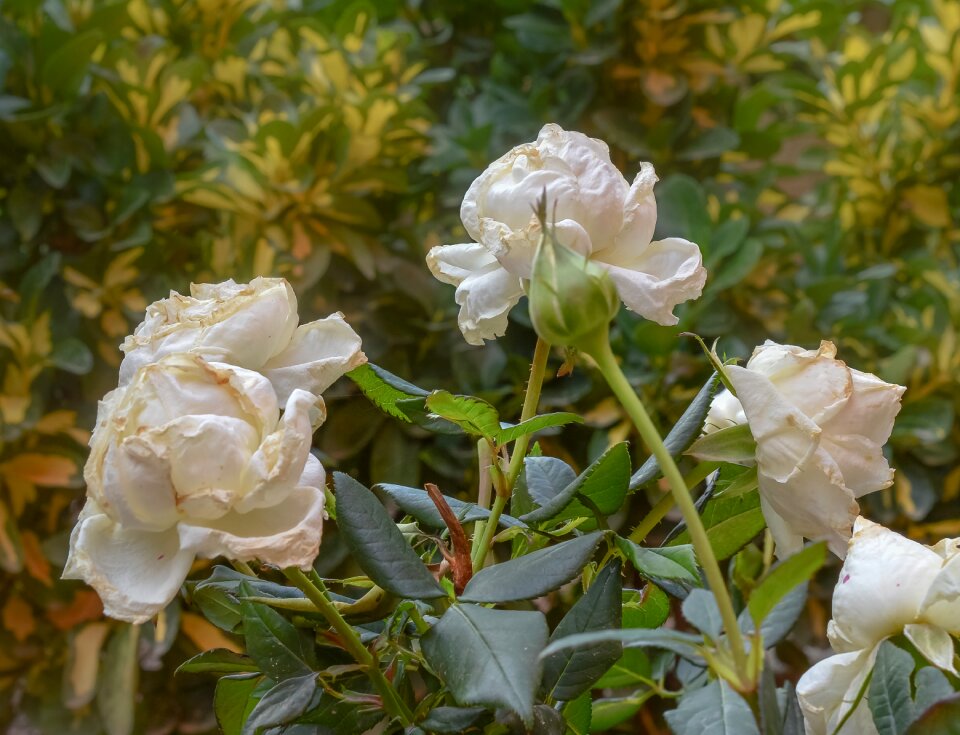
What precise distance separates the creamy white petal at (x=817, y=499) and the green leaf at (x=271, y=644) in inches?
5.9

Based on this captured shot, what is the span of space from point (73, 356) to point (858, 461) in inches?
24.6

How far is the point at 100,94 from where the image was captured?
0.77 meters

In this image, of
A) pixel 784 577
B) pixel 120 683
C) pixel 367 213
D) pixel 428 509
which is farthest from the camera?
pixel 367 213

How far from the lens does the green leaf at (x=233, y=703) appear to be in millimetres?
310

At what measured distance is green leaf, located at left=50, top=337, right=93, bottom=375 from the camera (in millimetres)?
710

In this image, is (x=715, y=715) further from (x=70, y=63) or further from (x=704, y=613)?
(x=70, y=63)

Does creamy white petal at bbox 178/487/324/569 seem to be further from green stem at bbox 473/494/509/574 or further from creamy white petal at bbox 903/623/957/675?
creamy white petal at bbox 903/623/957/675

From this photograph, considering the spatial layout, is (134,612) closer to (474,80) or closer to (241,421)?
(241,421)

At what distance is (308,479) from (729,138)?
68 centimetres

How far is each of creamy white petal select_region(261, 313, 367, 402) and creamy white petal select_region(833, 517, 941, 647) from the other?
6.3 inches

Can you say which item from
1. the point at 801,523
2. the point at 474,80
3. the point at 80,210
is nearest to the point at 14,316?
the point at 80,210

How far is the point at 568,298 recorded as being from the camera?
22 centimetres

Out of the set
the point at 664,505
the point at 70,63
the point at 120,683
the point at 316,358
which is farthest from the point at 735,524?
the point at 70,63

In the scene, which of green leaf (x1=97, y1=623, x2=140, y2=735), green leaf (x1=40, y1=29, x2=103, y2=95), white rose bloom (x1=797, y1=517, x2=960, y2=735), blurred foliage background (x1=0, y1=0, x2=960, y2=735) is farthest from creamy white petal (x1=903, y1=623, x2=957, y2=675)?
green leaf (x1=40, y1=29, x2=103, y2=95)
